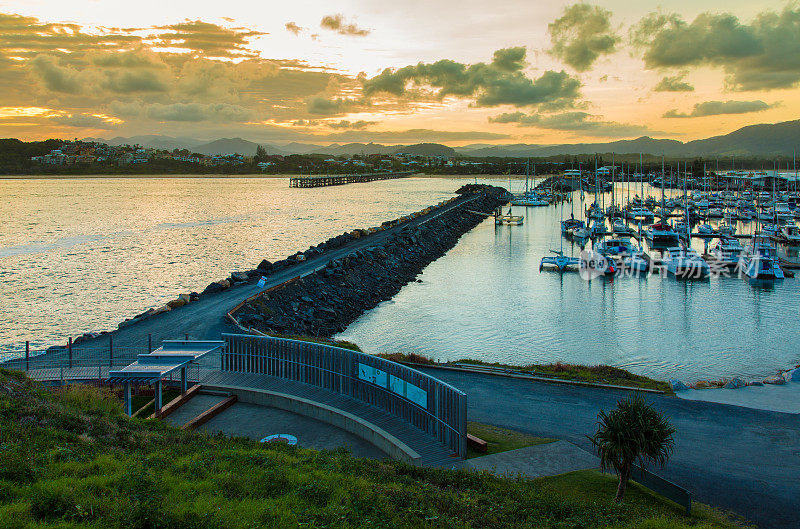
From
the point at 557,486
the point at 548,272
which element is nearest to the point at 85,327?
the point at 557,486

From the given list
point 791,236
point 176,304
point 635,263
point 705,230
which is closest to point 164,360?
point 176,304

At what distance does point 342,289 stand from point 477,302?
26.3 ft

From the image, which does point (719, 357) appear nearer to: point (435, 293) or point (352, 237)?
point (435, 293)

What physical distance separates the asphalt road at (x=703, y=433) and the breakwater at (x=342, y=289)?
1039 cm

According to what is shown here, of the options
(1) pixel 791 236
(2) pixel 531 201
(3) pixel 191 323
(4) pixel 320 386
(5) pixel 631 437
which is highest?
(2) pixel 531 201

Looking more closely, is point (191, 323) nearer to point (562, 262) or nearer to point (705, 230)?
point (562, 262)

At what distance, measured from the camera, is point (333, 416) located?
42.3ft

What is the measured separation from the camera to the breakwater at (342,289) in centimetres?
2581

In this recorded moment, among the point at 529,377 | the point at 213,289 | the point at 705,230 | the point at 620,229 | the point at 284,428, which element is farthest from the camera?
the point at 620,229

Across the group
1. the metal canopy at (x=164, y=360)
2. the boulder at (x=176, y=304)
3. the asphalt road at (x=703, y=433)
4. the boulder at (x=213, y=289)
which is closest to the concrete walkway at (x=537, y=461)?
the asphalt road at (x=703, y=433)

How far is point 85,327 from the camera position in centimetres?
2775

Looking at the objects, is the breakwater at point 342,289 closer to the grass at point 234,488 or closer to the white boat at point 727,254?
the grass at point 234,488

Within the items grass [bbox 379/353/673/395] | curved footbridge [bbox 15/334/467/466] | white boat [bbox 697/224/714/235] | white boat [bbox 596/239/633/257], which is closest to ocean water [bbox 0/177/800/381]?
white boat [bbox 596/239/633/257]

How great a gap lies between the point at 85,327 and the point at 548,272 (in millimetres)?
31533
